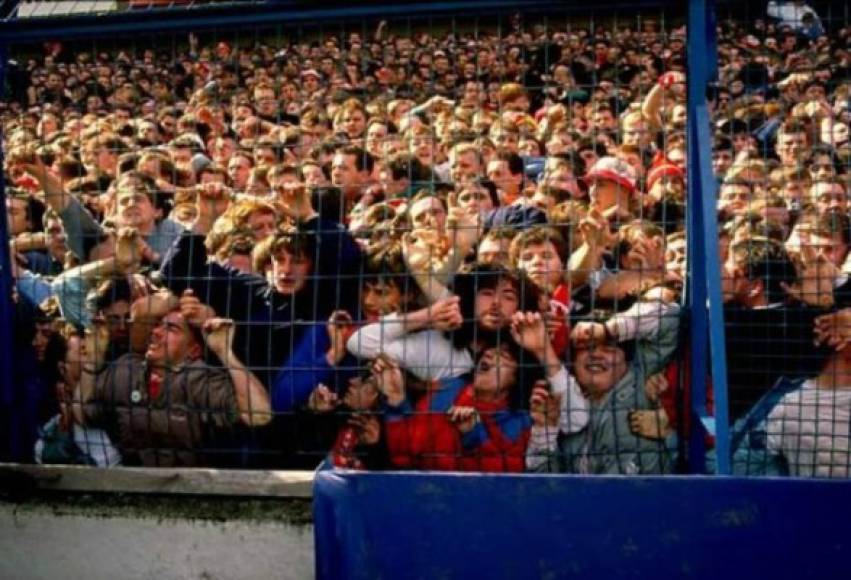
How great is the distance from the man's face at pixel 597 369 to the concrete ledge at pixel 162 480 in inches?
36.1

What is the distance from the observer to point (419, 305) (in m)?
4.17

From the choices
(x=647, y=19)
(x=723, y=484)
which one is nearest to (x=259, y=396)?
(x=723, y=484)

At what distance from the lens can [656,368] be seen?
4.00 metres

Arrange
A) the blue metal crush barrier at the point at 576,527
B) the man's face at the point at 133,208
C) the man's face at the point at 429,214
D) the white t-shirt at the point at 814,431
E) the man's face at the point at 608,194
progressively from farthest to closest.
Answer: the man's face at the point at 608,194 < the man's face at the point at 133,208 < the man's face at the point at 429,214 < the white t-shirt at the point at 814,431 < the blue metal crush barrier at the point at 576,527

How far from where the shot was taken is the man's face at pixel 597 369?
4.04m

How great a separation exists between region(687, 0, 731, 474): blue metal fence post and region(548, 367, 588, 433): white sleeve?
0.35 metres

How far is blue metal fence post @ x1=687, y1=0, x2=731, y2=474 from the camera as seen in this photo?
3.45 metres

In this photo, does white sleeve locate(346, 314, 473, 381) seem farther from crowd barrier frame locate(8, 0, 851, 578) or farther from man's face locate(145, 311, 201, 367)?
crowd barrier frame locate(8, 0, 851, 578)

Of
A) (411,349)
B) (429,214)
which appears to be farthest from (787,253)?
(411,349)

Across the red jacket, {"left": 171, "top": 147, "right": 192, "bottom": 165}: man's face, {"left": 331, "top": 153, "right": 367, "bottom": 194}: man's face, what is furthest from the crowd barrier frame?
{"left": 171, "top": 147, "right": 192, "bottom": 165}: man's face

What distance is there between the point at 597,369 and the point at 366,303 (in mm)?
795

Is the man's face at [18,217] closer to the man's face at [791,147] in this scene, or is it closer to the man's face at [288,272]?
the man's face at [288,272]

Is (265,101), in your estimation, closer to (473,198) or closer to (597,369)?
(473,198)

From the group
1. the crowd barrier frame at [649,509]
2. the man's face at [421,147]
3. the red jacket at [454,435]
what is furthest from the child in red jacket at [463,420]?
the man's face at [421,147]
